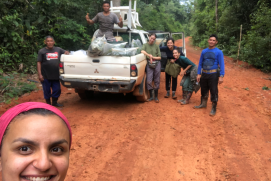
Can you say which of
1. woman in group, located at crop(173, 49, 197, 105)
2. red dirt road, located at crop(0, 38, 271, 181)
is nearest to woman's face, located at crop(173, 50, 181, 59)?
woman in group, located at crop(173, 49, 197, 105)

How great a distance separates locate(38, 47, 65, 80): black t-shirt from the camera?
5.14m

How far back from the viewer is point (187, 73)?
20.1 feet

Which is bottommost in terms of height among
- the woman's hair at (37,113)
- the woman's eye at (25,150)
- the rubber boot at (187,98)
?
the rubber boot at (187,98)

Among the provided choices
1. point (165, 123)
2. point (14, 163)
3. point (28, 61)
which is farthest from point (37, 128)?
point (28, 61)

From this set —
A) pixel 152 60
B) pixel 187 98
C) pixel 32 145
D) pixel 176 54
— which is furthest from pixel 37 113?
pixel 187 98

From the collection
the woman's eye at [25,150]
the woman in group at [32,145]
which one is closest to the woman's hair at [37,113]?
the woman in group at [32,145]

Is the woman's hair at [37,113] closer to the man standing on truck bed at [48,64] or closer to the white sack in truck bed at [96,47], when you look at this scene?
the white sack in truck bed at [96,47]

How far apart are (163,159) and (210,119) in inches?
85.1

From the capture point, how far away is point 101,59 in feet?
16.6

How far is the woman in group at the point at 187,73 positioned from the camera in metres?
5.96

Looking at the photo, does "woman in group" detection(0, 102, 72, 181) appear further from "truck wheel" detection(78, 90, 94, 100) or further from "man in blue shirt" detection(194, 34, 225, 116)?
"truck wheel" detection(78, 90, 94, 100)

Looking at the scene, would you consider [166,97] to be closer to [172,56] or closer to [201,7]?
[172,56]

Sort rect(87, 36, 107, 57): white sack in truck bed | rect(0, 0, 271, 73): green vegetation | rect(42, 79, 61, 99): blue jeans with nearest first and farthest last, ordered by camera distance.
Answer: rect(87, 36, 107, 57): white sack in truck bed
rect(42, 79, 61, 99): blue jeans
rect(0, 0, 271, 73): green vegetation

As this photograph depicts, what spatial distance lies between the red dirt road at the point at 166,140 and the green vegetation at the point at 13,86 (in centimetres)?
33
